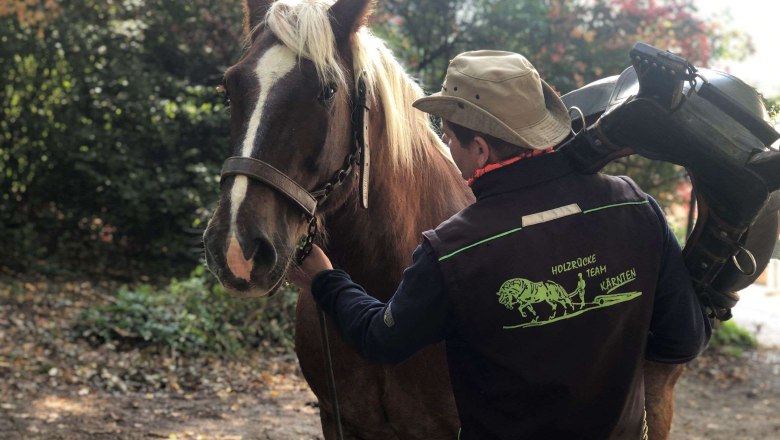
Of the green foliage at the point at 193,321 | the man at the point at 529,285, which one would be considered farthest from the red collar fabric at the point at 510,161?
the green foliage at the point at 193,321

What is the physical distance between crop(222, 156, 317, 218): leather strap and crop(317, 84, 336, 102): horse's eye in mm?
287

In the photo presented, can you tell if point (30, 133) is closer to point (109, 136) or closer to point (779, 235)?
point (109, 136)

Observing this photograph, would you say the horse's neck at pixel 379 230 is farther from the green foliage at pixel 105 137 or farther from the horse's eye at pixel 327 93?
the green foliage at pixel 105 137

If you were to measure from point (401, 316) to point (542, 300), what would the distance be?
0.35 meters

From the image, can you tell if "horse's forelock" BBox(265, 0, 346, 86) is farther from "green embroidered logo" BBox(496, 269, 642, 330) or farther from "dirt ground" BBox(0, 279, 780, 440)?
"dirt ground" BBox(0, 279, 780, 440)

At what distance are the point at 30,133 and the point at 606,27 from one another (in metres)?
6.47

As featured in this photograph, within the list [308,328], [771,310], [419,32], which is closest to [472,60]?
[308,328]

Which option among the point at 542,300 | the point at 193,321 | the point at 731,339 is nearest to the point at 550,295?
the point at 542,300

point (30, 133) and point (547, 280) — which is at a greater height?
point (30, 133)

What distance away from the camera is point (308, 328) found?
9.68ft

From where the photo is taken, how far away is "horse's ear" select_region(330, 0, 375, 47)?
247 centimetres

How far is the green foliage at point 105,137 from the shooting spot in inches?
335

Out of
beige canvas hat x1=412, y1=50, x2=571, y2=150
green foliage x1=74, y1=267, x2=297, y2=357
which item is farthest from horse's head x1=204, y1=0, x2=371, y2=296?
green foliage x1=74, y1=267, x2=297, y2=357

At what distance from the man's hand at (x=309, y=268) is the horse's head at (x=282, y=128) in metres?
0.08
